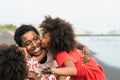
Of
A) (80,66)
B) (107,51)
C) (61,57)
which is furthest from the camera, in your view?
(107,51)

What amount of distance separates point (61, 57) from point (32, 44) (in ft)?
1.35

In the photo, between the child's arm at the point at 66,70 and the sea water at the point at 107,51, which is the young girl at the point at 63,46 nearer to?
the child's arm at the point at 66,70

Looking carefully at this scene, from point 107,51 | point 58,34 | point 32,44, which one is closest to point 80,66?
point 58,34

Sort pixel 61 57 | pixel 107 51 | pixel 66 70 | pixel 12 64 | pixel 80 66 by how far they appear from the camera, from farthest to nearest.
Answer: pixel 107 51
pixel 80 66
pixel 61 57
pixel 66 70
pixel 12 64

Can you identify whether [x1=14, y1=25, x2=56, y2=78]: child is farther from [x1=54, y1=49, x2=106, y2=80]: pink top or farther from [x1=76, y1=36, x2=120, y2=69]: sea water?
[x1=76, y1=36, x2=120, y2=69]: sea water

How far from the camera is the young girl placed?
16.8ft

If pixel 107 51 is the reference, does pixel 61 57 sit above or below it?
above

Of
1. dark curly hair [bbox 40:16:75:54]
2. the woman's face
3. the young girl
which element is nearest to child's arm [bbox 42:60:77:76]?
the young girl

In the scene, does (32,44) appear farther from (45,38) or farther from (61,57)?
(61,57)

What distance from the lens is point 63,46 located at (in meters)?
5.20

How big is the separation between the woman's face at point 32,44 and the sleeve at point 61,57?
0.96 ft

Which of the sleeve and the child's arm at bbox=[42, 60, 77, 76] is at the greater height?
the sleeve

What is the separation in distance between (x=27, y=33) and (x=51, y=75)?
2.29 ft

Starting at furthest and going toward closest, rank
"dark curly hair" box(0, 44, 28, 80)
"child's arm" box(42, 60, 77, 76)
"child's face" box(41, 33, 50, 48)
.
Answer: "child's face" box(41, 33, 50, 48), "child's arm" box(42, 60, 77, 76), "dark curly hair" box(0, 44, 28, 80)
